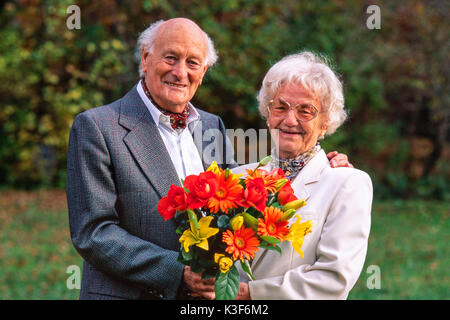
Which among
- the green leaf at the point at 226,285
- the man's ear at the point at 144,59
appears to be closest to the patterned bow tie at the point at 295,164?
the green leaf at the point at 226,285

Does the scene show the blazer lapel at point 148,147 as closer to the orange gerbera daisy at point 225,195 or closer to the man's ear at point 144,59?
the man's ear at point 144,59

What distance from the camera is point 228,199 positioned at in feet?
7.42

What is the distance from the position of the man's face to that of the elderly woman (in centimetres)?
42

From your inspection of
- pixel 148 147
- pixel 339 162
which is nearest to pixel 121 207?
pixel 148 147

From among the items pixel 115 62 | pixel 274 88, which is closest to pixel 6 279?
pixel 115 62

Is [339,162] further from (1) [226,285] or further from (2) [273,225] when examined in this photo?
(1) [226,285]

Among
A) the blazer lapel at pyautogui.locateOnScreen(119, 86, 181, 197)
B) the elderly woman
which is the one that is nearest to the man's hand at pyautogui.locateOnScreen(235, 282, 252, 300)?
the elderly woman

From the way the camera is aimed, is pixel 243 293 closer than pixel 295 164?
Yes

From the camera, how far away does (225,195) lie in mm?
2273

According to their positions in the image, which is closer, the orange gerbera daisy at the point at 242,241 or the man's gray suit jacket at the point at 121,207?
the orange gerbera daisy at the point at 242,241

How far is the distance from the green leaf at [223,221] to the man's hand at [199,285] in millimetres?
306

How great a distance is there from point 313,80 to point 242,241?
Result: 3.24 ft

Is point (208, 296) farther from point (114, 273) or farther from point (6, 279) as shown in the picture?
point (6, 279)

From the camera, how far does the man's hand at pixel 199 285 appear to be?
2.51 m
